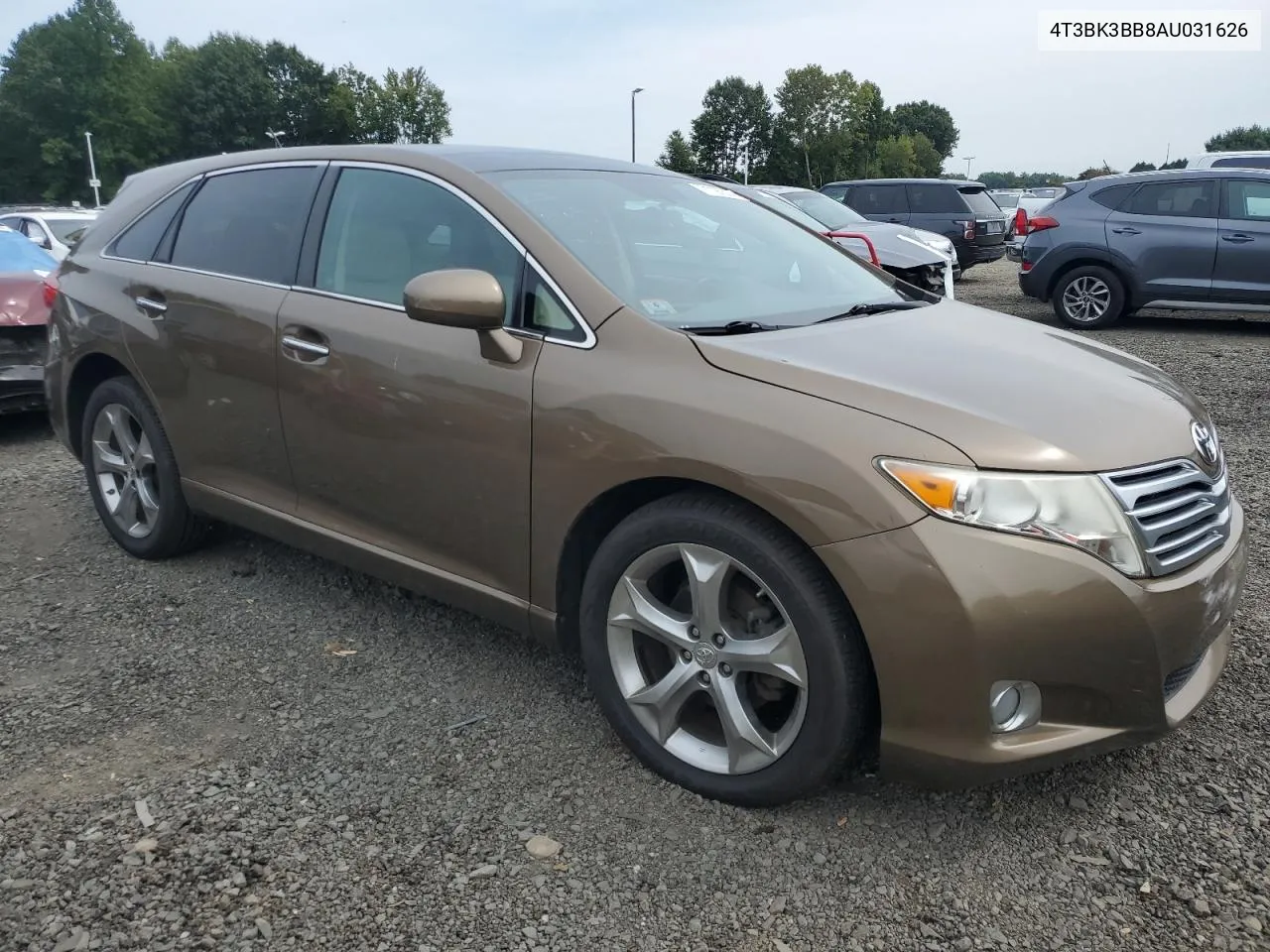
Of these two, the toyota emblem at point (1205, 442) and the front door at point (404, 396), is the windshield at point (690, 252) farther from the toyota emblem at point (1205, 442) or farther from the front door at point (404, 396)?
the toyota emblem at point (1205, 442)

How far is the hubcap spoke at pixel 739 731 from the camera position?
2.40 m

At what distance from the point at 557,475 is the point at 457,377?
1.46 ft

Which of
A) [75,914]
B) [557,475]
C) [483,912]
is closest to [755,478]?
[557,475]

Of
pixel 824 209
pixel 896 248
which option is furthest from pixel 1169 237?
pixel 824 209

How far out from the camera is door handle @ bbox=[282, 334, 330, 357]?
3.16 m

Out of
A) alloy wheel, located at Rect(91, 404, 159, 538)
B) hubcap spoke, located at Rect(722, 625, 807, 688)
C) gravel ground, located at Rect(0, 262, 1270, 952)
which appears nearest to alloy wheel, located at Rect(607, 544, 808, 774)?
hubcap spoke, located at Rect(722, 625, 807, 688)

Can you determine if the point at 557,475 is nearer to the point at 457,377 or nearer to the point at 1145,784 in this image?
the point at 457,377

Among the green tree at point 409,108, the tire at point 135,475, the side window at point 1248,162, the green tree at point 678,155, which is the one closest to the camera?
the tire at point 135,475

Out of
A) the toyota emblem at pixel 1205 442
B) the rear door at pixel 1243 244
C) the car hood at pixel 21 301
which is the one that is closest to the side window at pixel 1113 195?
the rear door at pixel 1243 244

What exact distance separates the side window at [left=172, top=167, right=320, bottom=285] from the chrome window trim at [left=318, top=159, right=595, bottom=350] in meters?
0.17

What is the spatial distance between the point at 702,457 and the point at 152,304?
8.41ft

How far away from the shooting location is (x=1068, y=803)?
2518 mm

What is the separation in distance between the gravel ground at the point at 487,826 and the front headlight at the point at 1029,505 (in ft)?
2.42

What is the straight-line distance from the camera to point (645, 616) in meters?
2.54
